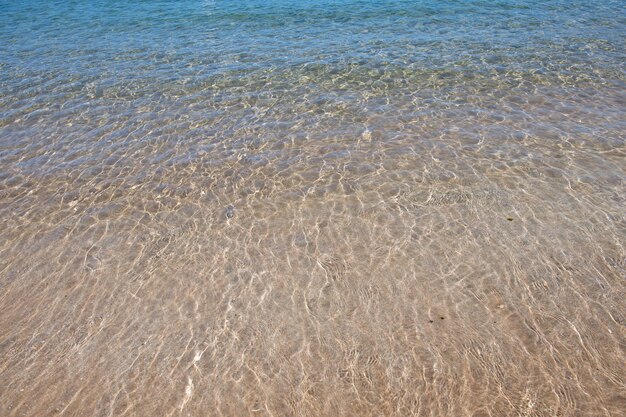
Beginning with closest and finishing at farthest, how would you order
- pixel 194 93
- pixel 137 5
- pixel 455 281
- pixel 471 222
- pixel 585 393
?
pixel 585 393
pixel 455 281
pixel 471 222
pixel 194 93
pixel 137 5

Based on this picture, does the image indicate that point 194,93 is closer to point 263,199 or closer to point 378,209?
point 263,199

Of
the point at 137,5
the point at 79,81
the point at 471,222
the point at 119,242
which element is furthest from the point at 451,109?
the point at 137,5

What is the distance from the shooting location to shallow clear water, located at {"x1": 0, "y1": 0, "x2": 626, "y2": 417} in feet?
13.6

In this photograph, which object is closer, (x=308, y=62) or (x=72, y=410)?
(x=72, y=410)

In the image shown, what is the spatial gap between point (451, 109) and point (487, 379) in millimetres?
6160

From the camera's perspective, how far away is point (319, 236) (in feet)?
19.2

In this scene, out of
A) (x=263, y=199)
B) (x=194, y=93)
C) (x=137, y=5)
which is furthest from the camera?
(x=137, y=5)

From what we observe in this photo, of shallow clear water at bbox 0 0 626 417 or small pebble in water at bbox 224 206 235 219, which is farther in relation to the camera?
small pebble in water at bbox 224 206 235 219

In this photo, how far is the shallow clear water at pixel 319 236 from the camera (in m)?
4.14

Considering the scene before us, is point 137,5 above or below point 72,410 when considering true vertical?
above

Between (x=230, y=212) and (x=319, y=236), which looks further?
(x=230, y=212)

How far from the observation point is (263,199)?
6.63 meters

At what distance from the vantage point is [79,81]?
36.3 feet

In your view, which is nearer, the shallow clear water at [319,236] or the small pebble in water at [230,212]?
the shallow clear water at [319,236]
